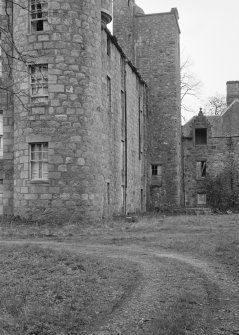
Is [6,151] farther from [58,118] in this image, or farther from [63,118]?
[63,118]

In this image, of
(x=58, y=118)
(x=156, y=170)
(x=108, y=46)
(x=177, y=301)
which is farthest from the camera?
(x=156, y=170)

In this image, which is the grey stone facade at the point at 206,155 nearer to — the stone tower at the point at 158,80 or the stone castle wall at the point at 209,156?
the stone castle wall at the point at 209,156

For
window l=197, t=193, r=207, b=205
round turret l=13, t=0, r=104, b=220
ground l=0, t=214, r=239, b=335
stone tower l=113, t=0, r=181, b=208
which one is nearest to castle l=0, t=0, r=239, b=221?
round turret l=13, t=0, r=104, b=220

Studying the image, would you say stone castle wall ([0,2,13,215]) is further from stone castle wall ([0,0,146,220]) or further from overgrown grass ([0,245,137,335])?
overgrown grass ([0,245,137,335])

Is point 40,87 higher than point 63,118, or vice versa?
point 40,87

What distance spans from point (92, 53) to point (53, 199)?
594cm

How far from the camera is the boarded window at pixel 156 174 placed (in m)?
32.7

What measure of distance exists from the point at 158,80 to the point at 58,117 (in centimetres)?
1581

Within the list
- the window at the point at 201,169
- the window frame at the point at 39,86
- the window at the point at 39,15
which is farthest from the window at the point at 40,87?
the window at the point at 201,169

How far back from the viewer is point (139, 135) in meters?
30.3

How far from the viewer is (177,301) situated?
6.92m

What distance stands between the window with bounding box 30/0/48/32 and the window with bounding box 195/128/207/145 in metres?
19.9

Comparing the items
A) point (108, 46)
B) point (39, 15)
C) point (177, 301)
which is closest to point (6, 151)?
point (39, 15)

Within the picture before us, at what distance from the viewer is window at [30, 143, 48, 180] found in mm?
18797
